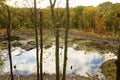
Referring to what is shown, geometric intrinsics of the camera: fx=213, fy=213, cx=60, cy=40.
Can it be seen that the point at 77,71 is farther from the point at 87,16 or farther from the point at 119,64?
the point at 87,16

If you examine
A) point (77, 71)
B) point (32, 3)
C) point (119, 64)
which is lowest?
point (77, 71)

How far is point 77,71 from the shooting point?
38.1m

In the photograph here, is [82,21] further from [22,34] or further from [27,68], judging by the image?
[27,68]

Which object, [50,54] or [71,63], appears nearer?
[50,54]

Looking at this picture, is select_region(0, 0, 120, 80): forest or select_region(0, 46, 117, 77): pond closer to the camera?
select_region(0, 0, 120, 80): forest

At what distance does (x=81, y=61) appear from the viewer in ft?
148

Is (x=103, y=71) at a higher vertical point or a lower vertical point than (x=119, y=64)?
lower

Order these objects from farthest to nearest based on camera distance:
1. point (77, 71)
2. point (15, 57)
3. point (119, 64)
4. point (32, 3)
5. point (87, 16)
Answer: point (87, 16), point (15, 57), point (77, 71), point (32, 3), point (119, 64)

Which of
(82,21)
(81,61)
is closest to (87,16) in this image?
(82,21)

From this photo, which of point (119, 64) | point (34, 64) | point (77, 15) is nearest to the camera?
point (119, 64)

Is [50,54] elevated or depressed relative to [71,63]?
elevated

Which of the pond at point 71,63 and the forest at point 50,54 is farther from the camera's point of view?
the pond at point 71,63

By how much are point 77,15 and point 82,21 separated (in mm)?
6090

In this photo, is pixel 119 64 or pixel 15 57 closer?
pixel 119 64
